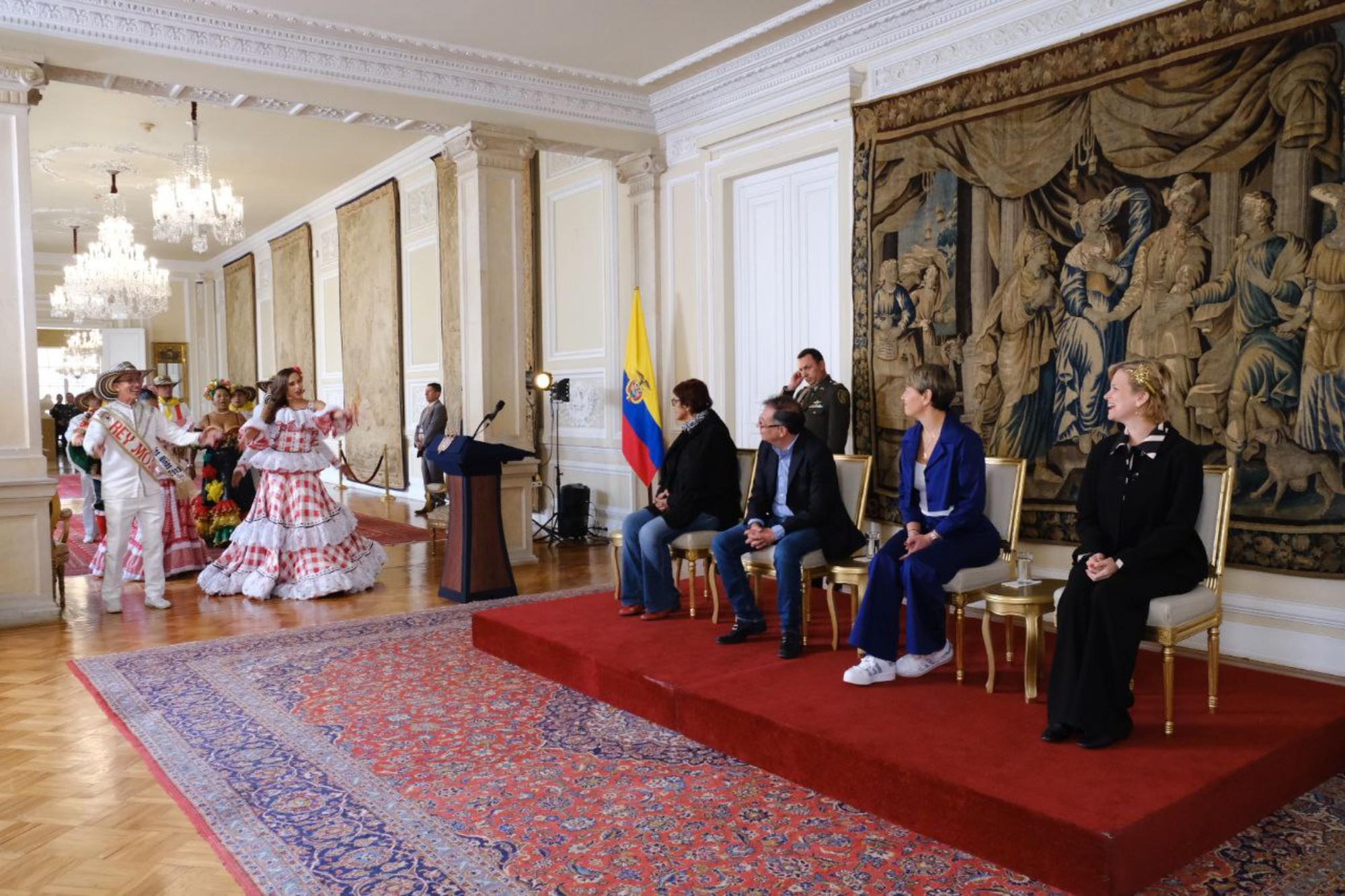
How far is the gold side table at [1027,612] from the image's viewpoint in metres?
3.80

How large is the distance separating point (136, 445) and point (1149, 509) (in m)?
5.62

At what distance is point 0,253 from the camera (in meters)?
5.81

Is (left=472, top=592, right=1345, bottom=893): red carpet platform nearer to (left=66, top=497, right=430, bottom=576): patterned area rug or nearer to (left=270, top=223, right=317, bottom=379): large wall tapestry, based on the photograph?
(left=66, top=497, right=430, bottom=576): patterned area rug

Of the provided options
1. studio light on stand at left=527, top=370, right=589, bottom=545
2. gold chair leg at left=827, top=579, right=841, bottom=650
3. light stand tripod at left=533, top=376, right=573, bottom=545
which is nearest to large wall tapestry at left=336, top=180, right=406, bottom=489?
light stand tripod at left=533, top=376, right=573, bottom=545

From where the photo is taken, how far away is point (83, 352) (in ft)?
64.3

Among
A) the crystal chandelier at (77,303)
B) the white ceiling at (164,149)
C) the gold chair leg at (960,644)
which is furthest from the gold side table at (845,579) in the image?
the crystal chandelier at (77,303)

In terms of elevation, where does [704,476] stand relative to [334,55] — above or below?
below

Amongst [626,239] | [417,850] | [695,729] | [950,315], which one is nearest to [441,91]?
[626,239]

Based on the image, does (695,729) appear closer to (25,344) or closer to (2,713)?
(2,713)

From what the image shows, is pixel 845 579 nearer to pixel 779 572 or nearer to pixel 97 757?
pixel 779 572

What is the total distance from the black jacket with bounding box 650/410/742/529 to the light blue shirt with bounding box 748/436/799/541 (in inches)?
16.6

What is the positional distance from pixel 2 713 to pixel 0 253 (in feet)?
9.31

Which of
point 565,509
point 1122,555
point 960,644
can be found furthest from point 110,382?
point 1122,555

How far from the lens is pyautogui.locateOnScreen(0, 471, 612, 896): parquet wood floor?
2.91 meters
